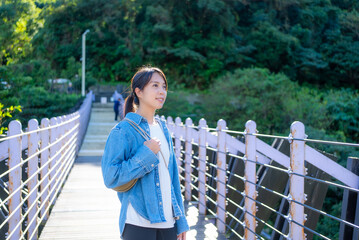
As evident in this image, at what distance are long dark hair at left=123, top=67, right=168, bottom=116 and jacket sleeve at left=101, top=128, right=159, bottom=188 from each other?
1.05 feet

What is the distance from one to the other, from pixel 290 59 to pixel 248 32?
5.94m

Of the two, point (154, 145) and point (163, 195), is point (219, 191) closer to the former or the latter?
point (163, 195)

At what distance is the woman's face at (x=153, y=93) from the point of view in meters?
2.73

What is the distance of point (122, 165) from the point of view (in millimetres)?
2514

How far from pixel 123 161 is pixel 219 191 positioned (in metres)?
2.85

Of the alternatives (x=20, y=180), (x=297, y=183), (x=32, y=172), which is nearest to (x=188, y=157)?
(x=32, y=172)

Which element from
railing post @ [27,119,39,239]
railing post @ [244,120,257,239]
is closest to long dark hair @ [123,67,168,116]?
railing post @ [244,120,257,239]

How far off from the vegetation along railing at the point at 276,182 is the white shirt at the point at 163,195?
91cm

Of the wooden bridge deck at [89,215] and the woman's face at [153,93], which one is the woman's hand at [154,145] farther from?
the wooden bridge deck at [89,215]

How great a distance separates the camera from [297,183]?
324 cm

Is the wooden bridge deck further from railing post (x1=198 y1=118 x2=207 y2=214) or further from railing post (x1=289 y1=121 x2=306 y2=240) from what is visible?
railing post (x1=289 y1=121 x2=306 y2=240)

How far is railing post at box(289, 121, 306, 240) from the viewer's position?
319cm

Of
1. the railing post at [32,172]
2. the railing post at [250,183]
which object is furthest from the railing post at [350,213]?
the railing post at [32,172]

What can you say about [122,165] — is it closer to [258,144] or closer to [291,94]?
[258,144]
